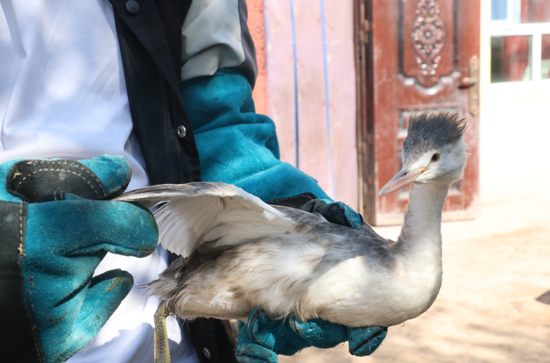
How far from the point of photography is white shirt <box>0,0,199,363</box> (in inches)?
49.1

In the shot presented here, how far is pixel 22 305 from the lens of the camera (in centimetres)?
88

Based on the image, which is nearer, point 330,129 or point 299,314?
point 299,314

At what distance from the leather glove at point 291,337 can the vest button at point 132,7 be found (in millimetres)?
978

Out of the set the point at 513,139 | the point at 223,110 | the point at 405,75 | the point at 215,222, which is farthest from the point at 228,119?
the point at 513,139

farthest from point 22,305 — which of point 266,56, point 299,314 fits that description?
point 266,56

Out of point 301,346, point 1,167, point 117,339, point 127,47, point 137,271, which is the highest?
point 127,47

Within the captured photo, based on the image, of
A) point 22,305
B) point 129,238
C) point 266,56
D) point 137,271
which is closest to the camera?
point 22,305

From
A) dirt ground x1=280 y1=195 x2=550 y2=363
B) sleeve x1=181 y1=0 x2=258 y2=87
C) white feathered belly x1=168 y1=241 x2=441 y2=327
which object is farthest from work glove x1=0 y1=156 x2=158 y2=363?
dirt ground x1=280 y1=195 x2=550 y2=363

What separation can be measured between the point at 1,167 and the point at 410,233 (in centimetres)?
113

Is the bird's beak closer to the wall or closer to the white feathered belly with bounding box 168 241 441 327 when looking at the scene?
the white feathered belly with bounding box 168 241 441 327

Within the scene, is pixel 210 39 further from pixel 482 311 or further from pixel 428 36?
pixel 428 36

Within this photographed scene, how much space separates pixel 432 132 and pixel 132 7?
1.02 metres

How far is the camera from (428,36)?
580 cm

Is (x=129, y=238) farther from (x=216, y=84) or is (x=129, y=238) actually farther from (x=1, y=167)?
(x=216, y=84)
